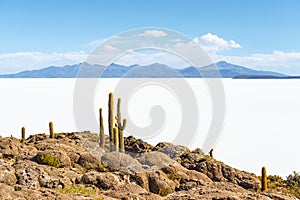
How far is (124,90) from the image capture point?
75.6ft

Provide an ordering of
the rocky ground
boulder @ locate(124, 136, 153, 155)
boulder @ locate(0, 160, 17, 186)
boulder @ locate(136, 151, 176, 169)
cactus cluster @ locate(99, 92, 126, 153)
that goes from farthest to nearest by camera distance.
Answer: boulder @ locate(124, 136, 153, 155) → cactus cluster @ locate(99, 92, 126, 153) → boulder @ locate(136, 151, 176, 169) → boulder @ locate(0, 160, 17, 186) → the rocky ground

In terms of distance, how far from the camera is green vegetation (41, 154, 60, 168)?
12.8m

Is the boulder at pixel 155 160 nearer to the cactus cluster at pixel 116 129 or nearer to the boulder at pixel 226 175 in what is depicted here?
the boulder at pixel 226 175

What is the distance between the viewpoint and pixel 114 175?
10.8 meters

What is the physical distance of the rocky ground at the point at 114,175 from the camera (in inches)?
252

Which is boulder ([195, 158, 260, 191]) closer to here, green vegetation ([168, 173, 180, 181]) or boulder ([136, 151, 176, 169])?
boulder ([136, 151, 176, 169])

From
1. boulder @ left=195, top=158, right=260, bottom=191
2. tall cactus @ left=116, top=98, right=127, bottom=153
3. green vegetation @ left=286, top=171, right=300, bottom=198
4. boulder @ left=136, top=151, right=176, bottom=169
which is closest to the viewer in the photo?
boulder @ left=136, top=151, right=176, bottom=169

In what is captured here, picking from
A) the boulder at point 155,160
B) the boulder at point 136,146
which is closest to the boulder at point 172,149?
the boulder at point 136,146

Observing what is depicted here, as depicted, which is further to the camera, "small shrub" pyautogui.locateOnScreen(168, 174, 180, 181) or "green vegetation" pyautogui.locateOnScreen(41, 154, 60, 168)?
"small shrub" pyautogui.locateOnScreen(168, 174, 180, 181)

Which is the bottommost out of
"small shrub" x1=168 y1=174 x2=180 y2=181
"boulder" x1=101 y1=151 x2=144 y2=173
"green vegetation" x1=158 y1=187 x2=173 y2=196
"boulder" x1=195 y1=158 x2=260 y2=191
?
"boulder" x1=195 y1=158 x2=260 y2=191

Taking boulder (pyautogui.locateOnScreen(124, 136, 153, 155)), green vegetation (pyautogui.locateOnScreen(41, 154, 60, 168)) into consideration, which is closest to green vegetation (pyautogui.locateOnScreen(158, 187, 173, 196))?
green vegetation (pyautogui.locateOnScreen(41, 154, 60, 168))

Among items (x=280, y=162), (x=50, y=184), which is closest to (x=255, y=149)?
(x=280, y=162)

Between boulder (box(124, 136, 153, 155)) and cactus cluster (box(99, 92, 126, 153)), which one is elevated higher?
cactus cluster (box(99, 92, 126, 153))

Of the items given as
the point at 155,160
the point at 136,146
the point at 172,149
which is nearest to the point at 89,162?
the point at 155,160
